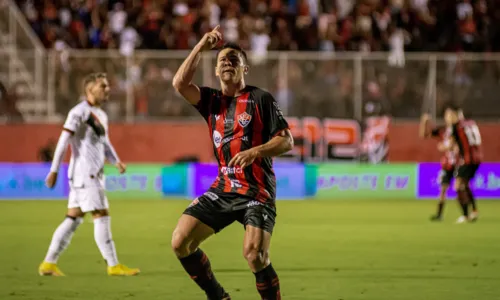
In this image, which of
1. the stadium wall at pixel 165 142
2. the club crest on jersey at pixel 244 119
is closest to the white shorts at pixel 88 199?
the club crest on jersey at pixel 244 119

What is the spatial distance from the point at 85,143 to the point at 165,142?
15662mm

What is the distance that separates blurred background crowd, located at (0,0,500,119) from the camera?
84.3ft

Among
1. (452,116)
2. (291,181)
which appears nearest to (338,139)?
(291,181)

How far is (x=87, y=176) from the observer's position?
1125cm

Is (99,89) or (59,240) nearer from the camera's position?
(59,240)

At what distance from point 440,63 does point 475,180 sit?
3.58 meters

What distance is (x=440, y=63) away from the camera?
86.6ft

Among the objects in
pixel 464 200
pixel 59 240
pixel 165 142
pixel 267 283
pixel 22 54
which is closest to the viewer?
pixel 267 283

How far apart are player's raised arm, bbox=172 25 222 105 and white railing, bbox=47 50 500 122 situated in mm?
17218

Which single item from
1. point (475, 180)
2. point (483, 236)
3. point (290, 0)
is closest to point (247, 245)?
point (483, 236)

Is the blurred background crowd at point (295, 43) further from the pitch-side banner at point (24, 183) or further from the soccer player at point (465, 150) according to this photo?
the soccer player at point (465, 150)

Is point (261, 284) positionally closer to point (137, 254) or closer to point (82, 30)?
point (137, 254)

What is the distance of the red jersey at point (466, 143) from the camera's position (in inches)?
749

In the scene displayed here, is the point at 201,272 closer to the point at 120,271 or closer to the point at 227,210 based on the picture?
the point at 227,210
